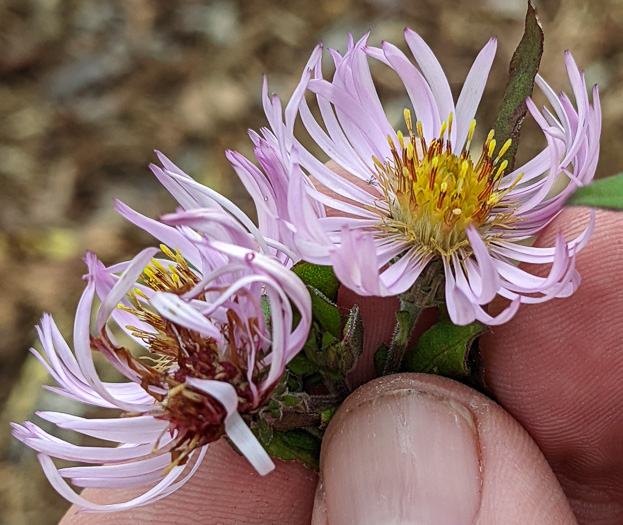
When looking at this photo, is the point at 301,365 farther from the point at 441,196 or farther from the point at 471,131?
the point at 471,131

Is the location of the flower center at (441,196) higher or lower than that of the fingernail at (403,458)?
higher

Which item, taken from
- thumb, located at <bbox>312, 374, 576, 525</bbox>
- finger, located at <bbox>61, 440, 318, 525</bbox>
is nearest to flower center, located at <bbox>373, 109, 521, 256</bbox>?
thumb, located at <bbox>312, 374, 576, 525</bbox>

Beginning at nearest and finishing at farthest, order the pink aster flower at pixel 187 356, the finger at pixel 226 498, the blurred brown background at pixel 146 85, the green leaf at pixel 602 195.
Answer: the green leaf at pixel 602 195 → the pink aster flower at pixel 187 356 → the finger at pixel 226 498 → the blurred brown background at pixel 146 85

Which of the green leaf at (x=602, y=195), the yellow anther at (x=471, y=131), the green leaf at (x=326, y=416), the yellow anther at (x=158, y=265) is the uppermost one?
the yellow anther at (x=471, y=131)

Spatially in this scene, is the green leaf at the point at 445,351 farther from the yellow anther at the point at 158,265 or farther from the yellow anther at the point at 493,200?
the yellow anther at the point at 158,265

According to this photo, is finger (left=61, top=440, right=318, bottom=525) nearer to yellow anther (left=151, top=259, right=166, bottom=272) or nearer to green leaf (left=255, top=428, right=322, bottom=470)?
green leaf (left=255, top=428, right=322, bottom=470)

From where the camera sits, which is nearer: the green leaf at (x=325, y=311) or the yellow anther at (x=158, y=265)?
the green leaf at (x=325, y=311)

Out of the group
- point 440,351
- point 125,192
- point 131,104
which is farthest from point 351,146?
point 131,104

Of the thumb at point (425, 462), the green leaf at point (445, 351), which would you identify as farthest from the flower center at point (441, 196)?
the thumb at point (425, 462)
